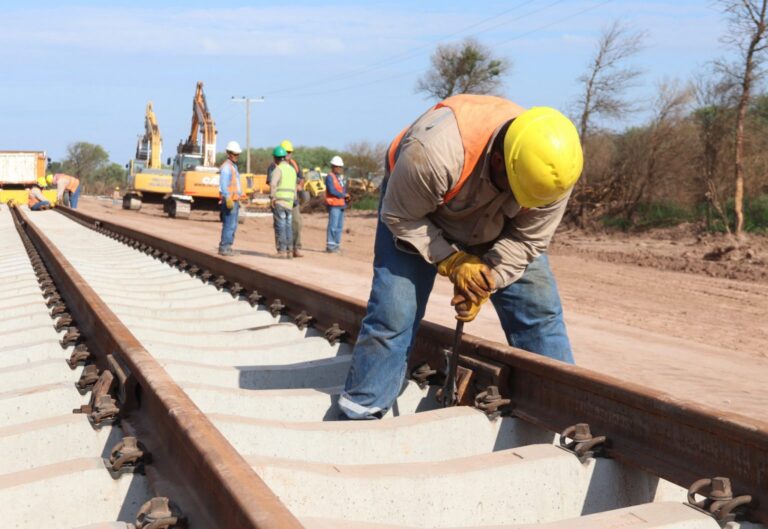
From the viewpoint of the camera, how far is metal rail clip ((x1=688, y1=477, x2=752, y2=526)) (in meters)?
2.55

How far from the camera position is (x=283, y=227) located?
16.3 meters

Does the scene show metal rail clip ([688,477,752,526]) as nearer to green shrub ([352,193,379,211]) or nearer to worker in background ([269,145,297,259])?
worker in background ([269,145,297,259])

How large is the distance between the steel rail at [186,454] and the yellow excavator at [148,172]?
34.1 meters

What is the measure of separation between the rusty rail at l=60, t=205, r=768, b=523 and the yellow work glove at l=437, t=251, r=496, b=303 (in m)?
0.26

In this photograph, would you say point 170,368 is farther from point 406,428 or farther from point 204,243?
point 204,243

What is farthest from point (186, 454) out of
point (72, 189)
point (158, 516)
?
point (72, 189)

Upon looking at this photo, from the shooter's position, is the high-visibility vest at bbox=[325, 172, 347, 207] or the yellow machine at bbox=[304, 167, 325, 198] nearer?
the high-visibility vest at bbox=[325, 172, 347, 207]

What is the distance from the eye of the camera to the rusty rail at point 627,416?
268cm

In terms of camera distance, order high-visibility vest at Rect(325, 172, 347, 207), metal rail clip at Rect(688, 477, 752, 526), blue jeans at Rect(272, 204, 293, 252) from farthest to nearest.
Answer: high-visibility vest at Rect(325, 172, 347, 207) → blue jeans at Rect(272, 204, 293, 252) → metal rail clip at Rect(688, 477, 752, 526)

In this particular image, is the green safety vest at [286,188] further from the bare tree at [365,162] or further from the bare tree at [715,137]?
the bare tree at [365,162]

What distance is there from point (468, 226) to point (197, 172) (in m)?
30.3

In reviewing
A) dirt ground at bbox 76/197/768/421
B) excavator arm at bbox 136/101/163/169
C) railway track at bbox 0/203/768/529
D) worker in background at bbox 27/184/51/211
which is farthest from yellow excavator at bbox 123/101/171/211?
railway track at bbox 0/203/768/529

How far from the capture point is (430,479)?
2801 millimetres

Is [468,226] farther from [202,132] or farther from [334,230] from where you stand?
[202,132]
